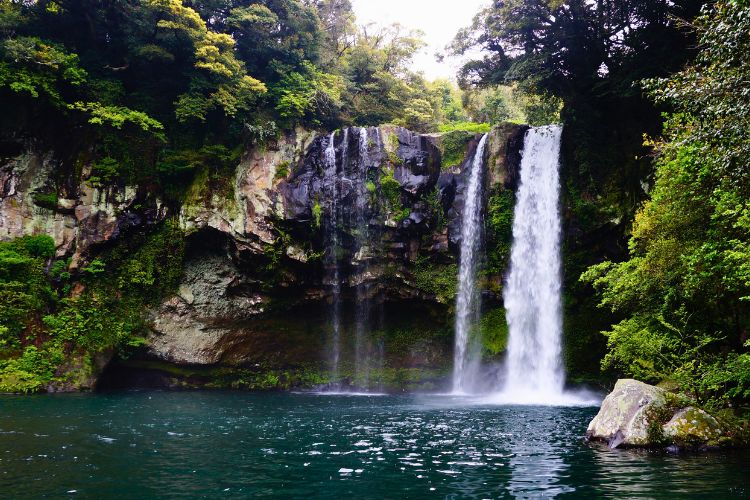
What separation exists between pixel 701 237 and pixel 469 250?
11157 millimetres

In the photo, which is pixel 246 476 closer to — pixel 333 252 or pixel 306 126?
pixel 333 252

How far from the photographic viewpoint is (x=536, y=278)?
20.6 m

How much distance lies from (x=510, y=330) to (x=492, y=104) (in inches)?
816

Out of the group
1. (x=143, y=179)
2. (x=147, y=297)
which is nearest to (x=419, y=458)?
(x=147, y=297)

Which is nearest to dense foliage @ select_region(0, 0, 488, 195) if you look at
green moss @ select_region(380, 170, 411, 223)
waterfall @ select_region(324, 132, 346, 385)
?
waterfall @ select_region(324, 132, 346, 385)

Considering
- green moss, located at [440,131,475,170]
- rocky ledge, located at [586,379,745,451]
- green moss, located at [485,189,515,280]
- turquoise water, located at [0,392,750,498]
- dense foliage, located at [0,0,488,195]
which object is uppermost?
dense foliage, located at [0,0,488,195]

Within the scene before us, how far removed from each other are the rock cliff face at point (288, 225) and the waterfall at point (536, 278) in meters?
1.00

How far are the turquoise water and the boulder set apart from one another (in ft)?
1.46

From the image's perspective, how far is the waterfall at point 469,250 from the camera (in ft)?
71.8

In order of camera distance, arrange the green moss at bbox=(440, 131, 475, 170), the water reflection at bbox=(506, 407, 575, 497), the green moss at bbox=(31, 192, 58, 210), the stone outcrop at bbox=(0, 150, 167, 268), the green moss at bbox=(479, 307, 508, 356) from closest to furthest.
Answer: the water reflection at bbox=(506, 407, 575, 497), the stone outcrop at bbox=(0, 150, 167, 268), the green moss at bbox=(31, 192, 58, 210), the green moss at bbox=(479, 307, 508, 356), the green moss at bbox=(440, 131, 475, 170)

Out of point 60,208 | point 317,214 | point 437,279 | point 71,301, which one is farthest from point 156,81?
point 437,279

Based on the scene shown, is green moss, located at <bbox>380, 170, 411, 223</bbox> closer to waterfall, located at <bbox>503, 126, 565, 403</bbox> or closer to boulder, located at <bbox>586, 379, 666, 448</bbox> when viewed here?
waterfall, located at <bbox>503, 126, 565, 403</bbox>

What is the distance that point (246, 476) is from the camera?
25.5ft

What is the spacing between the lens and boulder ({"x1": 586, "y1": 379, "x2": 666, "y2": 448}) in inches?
375
